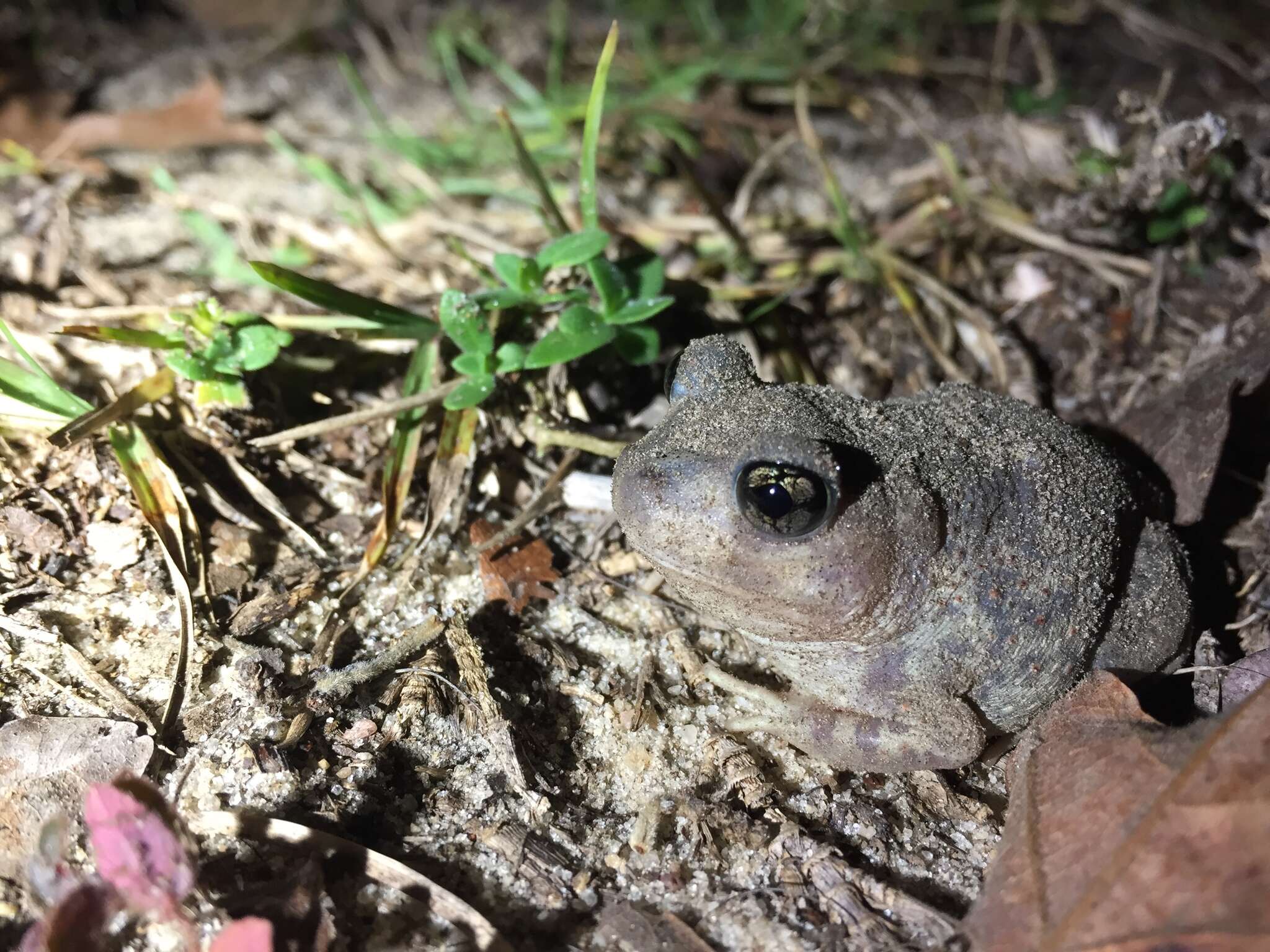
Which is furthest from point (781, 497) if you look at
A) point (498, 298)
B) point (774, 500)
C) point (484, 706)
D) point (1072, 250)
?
point (1072, 250)

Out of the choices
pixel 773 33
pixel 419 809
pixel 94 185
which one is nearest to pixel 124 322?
pixel 94 185

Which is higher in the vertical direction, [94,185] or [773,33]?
[773,33]

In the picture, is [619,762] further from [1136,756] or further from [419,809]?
[1136,756]

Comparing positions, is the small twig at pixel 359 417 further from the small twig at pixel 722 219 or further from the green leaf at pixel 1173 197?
the green leaf at pixel 1173 197

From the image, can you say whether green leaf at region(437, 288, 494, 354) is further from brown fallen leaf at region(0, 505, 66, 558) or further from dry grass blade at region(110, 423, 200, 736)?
brown fallen leaf at region(0, 505, 66, 558)

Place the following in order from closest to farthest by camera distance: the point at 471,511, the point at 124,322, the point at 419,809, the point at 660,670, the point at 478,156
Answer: the point at 419,809, the point at 660,670, the point at 471,511, the point at 124,322, the point at 478,156

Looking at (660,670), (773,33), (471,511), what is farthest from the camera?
(773,33)

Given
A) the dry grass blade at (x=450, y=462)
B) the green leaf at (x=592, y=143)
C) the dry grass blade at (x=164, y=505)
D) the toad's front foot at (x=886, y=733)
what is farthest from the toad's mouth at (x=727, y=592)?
the green leaf at (x=592, y=143)

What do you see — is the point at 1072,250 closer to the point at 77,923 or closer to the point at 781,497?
the point at 781,497
